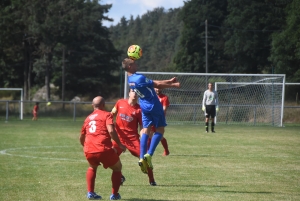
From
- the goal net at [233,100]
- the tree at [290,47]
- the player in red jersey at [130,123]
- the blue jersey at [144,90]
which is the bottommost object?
the goal net at [233,100]

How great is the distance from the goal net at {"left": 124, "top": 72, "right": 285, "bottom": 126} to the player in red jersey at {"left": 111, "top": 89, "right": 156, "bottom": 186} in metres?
20.9

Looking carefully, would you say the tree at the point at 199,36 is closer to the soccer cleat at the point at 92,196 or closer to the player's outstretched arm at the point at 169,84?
the player's outstretched arm at the point at 169,84

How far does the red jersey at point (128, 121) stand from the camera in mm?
10344

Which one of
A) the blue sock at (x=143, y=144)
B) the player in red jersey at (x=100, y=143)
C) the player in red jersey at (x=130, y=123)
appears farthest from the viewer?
the player in red jersey at (x=130, y=123)

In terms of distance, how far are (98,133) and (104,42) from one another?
60039mm

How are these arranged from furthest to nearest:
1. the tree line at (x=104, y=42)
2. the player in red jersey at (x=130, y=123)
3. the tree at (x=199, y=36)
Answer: the tree at (x=199, y=36), the tree line at (x=104, y=42), the player in red jersey at (x=130, y=123)

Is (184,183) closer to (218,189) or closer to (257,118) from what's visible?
(218,189)

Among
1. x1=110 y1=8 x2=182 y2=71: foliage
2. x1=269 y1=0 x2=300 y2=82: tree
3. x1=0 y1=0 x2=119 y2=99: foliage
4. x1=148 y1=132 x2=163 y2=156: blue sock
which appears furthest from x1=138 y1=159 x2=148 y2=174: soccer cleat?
x1=110 y1=8 x2=182 y2=71: foliage

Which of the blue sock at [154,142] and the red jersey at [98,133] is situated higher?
the red jersey at [98,133]

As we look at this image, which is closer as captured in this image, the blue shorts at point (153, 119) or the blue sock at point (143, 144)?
the blue sock at point (143, 144)

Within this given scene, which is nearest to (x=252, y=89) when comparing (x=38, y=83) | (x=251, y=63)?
(x=251, y=63)

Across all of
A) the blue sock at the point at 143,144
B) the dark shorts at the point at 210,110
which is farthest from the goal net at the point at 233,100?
the blue sock at the point at 143,144

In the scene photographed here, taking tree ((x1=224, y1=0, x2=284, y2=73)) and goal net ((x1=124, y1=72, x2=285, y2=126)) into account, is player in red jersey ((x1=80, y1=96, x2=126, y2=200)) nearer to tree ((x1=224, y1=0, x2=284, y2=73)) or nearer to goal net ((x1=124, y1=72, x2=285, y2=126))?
goal net ((x1=124, y1=72, x2=285, y2=126))

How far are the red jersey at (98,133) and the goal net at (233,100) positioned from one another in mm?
23193
